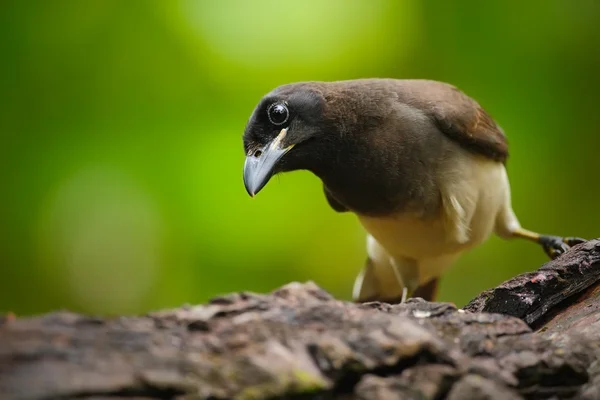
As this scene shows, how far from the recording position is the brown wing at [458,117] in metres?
3.88

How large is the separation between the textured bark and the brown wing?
186 cm

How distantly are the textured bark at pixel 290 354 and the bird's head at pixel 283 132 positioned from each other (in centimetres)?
129

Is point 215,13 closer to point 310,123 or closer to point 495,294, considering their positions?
point 310,123

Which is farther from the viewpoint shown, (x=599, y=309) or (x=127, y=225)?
(x=127, y=225)

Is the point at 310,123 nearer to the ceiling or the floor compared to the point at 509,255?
nearer to the ceiling

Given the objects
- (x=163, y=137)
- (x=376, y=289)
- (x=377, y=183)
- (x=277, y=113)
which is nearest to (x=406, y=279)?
(x=376, y=289)

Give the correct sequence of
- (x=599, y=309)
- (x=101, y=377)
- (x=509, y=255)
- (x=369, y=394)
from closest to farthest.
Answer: (x=101, y=377) → (x=369, y=394) → (x=599, y=309) → (x=509, y=255)

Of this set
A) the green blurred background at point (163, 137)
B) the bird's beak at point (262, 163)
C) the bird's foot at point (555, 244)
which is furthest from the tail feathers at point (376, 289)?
the bird's beak at point (262, 163)

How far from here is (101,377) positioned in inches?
61.6

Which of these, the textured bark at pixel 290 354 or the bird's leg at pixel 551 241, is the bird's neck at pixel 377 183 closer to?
the bird's leg at pixel 551 241

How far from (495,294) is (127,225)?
3.26 m

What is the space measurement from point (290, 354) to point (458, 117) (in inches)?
98.2

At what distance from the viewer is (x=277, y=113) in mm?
3365

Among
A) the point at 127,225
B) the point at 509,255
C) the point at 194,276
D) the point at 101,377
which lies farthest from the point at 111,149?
the point at 101,377
